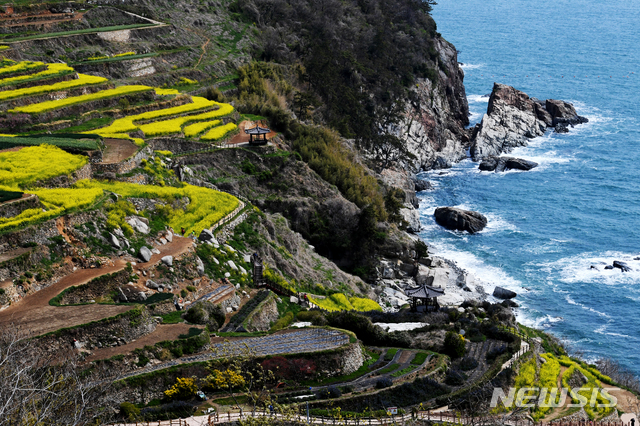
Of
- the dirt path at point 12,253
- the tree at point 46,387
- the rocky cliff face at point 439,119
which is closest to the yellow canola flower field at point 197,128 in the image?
the dirt path at point 12,253

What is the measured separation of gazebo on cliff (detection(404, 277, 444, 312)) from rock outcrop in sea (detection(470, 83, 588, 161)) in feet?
225

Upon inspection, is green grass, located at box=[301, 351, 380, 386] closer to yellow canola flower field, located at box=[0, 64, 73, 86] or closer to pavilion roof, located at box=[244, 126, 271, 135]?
pavilion roof, located at box=[244, 126, 271, 135]

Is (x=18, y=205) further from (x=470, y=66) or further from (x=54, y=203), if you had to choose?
(x=470, y=66)

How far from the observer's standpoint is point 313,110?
10400cm

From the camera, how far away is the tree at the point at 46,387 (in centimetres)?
2288

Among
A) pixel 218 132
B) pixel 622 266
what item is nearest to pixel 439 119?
pixel 622 266

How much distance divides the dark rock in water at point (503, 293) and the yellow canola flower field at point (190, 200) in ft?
105

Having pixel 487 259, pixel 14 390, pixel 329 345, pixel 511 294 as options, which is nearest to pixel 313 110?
pixel 487 259

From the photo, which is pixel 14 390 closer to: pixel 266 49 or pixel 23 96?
pixel 23 96

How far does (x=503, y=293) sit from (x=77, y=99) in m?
48.5

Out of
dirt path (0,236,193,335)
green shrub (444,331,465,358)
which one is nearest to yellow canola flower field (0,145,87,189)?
dirt path (0,236,193,335)

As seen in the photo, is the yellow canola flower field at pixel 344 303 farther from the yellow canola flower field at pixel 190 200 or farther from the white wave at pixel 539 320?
the white wave at pixel 539 320

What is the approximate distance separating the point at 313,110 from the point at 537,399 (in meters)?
71.4

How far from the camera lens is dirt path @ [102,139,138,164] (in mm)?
54000
